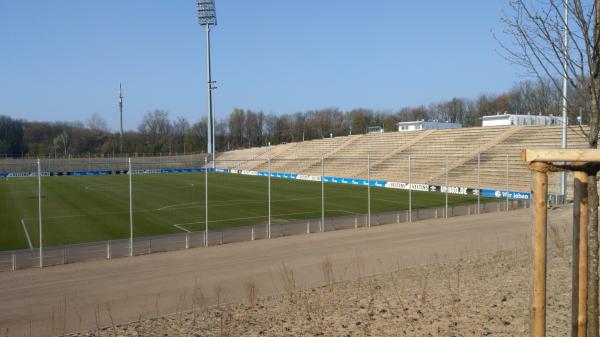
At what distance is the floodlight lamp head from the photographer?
86.2 metres

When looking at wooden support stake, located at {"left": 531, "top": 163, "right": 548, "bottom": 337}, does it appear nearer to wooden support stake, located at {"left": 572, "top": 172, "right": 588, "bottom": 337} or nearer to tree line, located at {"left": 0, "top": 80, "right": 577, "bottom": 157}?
wooden support stake, located at {"left": 572, "top": 172, "right": 588, "bottom": 337}

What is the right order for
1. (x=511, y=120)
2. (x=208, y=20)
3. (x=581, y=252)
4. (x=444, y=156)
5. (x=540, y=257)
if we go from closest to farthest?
(x=540, y=257) → (x=581, y=252) → (x=444, y=156) → (x=511, y=120) → (x=208, y=20)

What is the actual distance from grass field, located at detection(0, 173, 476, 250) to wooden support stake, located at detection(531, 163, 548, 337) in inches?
867

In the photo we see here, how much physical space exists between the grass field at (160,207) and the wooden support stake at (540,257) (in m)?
22.0

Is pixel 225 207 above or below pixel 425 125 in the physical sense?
below

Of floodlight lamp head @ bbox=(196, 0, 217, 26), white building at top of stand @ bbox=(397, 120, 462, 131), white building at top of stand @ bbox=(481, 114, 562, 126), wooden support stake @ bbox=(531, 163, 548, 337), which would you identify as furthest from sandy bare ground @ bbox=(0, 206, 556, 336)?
floodlight lamp head @ bbox=(196, 0, 217, 26)

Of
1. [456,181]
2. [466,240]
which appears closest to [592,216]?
[466,240]

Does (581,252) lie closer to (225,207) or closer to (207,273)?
(207,273)

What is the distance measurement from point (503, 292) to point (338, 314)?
3.73 metres

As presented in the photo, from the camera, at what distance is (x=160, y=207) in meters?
34.9

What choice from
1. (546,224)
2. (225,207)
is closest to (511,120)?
(225,207)

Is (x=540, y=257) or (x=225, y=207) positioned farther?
(x=225, y=207)

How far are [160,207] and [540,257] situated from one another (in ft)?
107

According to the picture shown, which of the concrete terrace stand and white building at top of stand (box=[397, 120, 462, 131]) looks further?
white building at top of stand (box=[397, 120, 462, 131])
